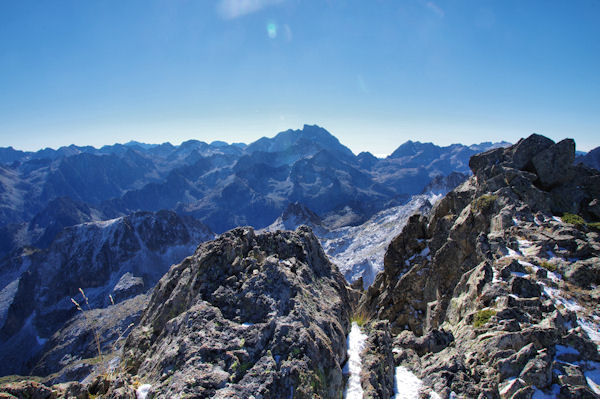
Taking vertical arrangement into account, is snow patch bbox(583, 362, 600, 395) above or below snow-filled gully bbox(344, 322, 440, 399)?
above

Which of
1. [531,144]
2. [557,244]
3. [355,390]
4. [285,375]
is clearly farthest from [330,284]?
[531,144]

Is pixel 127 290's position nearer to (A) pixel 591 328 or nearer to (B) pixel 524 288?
(B) pixel 524 288

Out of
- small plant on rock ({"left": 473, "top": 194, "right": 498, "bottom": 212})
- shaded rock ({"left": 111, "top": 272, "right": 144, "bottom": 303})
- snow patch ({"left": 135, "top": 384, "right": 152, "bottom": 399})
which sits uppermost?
small plant on rock ({"left": 473, "top": 194, "right": 498, "bottom": 212})

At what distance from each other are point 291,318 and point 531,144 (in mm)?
40959

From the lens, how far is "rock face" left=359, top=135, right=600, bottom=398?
12289 millimetres

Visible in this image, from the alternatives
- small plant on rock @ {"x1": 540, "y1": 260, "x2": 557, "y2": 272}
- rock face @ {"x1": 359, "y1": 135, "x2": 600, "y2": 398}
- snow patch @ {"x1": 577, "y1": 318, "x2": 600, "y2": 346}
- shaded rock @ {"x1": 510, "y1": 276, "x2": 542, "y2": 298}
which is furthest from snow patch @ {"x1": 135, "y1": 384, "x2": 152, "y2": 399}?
small plant on rock @ {"x1": 540, "y1": 260, "x2": 557, "y2": 272}

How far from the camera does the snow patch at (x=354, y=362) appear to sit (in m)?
12.1

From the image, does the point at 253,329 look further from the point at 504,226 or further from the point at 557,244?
the point at 504,226

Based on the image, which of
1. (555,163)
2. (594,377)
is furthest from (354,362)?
(555,163)

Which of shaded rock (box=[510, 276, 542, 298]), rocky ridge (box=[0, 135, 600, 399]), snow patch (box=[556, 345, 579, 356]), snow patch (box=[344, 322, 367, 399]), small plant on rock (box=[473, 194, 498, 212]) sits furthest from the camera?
small plant on rock (box=[473, 194, 498, 212])

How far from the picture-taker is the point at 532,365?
11594mm

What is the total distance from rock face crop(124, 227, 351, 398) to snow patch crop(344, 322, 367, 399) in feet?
1.63

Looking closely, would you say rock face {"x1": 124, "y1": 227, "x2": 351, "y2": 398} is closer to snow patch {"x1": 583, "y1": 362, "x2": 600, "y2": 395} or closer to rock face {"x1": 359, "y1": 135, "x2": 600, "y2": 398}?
rock face {"x1": 359, "y1": 135, "x2": 600, "y2": 398}

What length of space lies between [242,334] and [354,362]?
575cm
